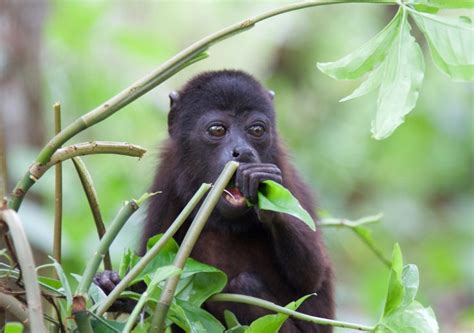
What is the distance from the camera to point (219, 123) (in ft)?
14.9

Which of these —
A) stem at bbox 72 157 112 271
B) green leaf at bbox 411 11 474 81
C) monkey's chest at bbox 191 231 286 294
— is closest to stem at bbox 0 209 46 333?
stem at bbox 72 157 112 271

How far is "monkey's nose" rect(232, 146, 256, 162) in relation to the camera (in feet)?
13.6

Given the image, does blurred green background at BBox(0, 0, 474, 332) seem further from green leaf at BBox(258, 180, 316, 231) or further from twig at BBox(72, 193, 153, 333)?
twig at BBox(72, 193, 153, 333)

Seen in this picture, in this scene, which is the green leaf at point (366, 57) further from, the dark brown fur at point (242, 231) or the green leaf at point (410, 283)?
the dark brown fur at point (242, 231)

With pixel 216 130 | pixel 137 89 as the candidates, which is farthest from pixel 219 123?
pixel 137 89

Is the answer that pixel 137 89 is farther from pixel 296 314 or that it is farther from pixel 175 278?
pixel 296 314

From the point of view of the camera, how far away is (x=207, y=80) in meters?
4.68

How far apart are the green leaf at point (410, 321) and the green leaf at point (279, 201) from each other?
35 centimetres

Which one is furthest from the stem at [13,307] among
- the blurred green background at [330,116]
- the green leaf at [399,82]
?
the blurred green background at [330,116]

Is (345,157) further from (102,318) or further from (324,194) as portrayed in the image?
(102,318)

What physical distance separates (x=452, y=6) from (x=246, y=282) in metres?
1.91

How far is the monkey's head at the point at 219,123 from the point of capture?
4.52 meters

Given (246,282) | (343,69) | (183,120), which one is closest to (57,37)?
(183,120)

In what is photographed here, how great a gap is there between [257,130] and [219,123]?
0.19m
